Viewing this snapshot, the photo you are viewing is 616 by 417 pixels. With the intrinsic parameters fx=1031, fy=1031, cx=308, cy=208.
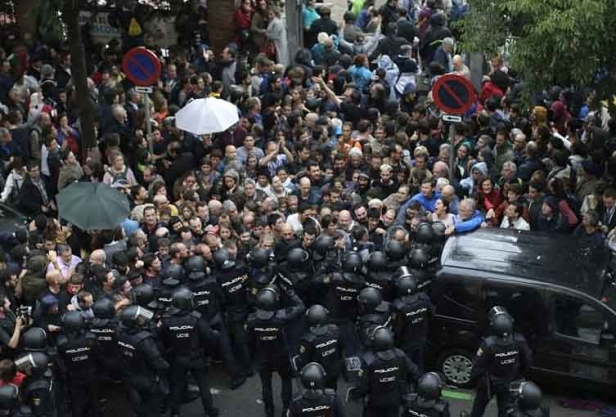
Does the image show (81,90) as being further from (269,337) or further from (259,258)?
(269,337)

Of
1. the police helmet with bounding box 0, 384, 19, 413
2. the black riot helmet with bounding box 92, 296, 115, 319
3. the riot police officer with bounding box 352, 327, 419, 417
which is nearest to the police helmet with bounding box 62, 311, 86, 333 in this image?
the black riot helmet with bounding box 92, 296, 115, 319

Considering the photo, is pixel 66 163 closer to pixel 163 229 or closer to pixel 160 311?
pixel 163 229

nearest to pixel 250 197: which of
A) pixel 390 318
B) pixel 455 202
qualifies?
pixel 455 202

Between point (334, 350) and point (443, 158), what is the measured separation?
498cm

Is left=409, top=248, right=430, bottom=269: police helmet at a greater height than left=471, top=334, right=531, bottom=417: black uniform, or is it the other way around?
left=409, top=248, right=430, bottom=269: police helmet

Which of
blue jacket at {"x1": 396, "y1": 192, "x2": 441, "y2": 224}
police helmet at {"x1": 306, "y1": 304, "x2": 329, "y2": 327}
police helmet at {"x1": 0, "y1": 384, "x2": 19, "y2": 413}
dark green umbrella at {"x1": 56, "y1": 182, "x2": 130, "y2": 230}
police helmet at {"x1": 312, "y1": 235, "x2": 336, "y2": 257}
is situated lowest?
police helmet at {"x1": 0, "y1": 384, "x2": 19, "y2": 413}

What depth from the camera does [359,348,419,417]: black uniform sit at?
9.68 m

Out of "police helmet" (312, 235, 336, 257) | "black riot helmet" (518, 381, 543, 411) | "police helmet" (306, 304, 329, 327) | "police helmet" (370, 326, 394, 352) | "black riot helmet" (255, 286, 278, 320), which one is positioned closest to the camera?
"black riot helmet" (518, 381, 543, 411)

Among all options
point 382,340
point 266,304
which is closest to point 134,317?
point 266,304

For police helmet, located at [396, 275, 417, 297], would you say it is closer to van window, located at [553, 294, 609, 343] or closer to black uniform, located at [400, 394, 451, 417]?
van window, located at [553, 294, 609, 343]

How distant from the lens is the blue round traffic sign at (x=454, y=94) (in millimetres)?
12977

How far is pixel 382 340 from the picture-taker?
377 inches

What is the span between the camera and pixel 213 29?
20.2 m

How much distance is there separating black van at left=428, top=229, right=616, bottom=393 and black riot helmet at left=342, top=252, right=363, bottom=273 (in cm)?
87
